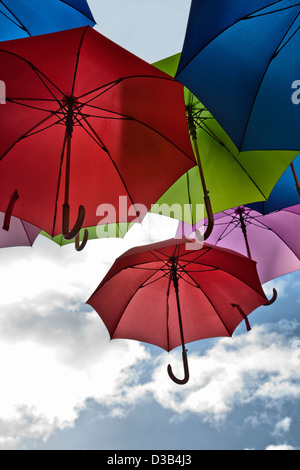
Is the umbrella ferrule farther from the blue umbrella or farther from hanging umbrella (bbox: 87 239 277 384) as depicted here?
the blue umbrella

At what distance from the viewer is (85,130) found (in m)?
3.67

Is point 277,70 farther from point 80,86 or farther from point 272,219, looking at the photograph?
point 272,219

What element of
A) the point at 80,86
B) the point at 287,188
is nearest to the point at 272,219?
the point at 287,188

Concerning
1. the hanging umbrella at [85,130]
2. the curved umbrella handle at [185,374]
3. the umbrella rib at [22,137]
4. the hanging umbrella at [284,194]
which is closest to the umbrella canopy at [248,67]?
the hanging umbrella at [85,130]

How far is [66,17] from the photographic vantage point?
439 centimetres

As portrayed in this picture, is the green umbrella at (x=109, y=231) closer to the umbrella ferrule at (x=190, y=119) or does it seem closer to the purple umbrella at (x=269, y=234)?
the purple umbrella at (x=269, y=234)

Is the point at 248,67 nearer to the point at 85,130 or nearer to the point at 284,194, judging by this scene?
the point at 85,130

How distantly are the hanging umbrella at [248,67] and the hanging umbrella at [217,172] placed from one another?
95cm

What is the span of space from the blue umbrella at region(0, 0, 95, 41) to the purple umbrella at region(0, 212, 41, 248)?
2.22 m

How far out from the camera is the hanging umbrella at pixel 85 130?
2.90 meters

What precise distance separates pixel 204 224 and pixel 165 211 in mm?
534

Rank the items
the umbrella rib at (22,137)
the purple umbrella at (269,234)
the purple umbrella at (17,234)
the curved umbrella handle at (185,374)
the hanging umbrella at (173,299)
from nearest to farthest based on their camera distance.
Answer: the umbrella rib at (22,137) < the curved umbrella handle at (185,374) < the hanging umbrella at (173,299) < the purple umbrella at (17,234) < the purple umbrella at (269,234)

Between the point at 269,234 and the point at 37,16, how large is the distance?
430cm

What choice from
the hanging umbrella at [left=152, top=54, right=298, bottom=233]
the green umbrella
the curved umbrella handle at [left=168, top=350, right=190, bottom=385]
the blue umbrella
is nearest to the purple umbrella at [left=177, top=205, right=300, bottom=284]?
the hanging umbrella at [left=152, top=54, right=298, bottom=233]
